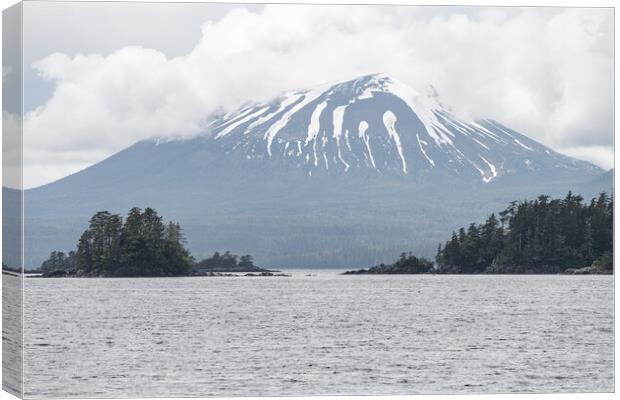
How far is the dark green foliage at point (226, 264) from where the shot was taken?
90188 millimetres

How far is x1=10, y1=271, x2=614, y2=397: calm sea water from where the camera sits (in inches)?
862

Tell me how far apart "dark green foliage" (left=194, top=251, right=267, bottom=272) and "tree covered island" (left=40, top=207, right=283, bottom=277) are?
10.1m

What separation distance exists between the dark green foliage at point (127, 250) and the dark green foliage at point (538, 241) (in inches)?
642

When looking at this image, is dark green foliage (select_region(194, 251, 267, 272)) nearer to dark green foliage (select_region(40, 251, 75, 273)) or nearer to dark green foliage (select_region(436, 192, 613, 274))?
dark green foliage (select_region(40, 251, 75, 273))

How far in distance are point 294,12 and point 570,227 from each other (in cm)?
4178

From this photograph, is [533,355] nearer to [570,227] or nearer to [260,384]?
[260,384]

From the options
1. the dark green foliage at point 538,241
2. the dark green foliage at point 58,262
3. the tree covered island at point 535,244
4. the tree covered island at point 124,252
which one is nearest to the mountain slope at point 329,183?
the tree covered island at point 535,244

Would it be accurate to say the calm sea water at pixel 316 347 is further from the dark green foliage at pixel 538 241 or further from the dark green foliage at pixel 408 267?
the dark green foliage at pixel 408 267

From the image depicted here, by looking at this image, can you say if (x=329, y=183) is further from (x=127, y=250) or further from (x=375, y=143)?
(x=127, y=250)

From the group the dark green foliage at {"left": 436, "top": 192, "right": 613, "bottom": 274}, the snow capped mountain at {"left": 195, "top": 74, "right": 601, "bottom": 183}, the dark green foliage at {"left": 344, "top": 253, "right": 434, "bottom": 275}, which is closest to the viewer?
the dark green foliage at {"left": 436, "top": 192, "right": 613, "bottom": 274}

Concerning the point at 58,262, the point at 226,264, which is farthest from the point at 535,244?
the point at 226,264

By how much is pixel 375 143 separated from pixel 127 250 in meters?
51.4

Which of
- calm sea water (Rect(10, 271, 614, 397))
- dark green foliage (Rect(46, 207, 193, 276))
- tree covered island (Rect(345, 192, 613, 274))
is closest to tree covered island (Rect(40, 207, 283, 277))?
dark green foliage (Rect(46, 207, 193, 276))

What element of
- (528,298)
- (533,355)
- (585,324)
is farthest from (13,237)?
(528,298)
